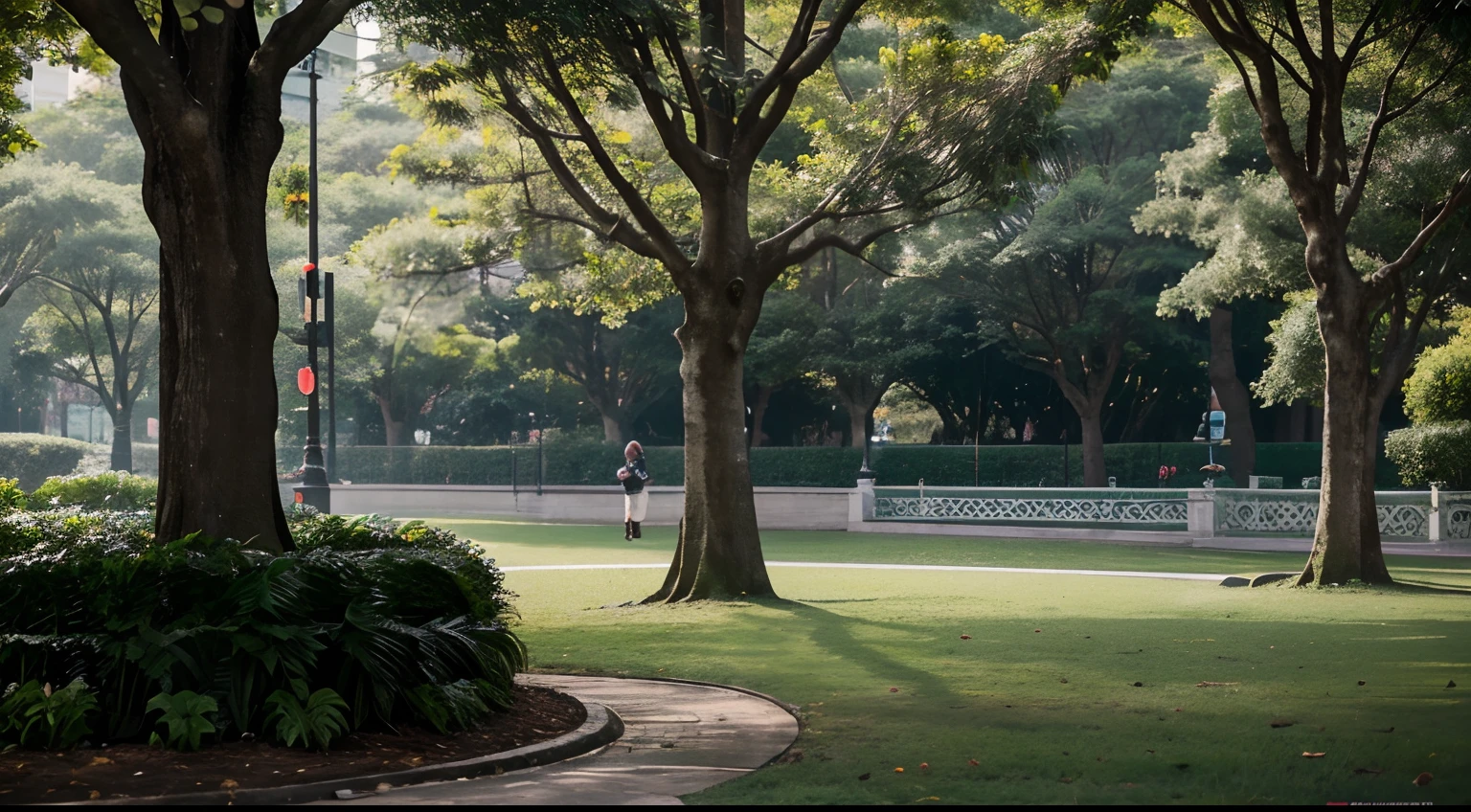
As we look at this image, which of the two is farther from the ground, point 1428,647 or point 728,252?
point 728,252

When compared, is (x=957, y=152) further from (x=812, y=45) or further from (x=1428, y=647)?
(x=1428, y=647)

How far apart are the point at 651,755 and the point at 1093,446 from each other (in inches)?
1198

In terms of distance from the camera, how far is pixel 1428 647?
10883mm

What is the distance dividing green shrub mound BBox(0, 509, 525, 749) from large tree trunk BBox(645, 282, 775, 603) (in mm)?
7106

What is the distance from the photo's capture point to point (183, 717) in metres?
6.72

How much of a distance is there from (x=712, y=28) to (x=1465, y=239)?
527 inches

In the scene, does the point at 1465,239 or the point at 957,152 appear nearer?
the point at 957,152

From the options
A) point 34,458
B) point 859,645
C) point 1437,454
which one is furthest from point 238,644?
point 34,458

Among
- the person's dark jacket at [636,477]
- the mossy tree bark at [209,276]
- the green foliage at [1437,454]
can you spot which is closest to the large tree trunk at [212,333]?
the mossy tree bark at [209,276]

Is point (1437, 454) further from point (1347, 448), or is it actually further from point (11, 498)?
point (11, 498)

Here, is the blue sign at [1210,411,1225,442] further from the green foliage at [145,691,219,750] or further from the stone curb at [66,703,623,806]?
the green foliage at [145,691,219,750]

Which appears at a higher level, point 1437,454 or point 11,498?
point 1437,454

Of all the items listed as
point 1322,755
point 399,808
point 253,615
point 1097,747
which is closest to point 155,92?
point 253,615

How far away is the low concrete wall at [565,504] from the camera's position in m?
30.5
